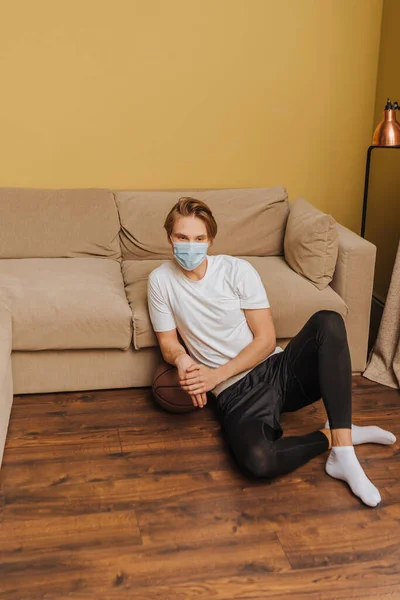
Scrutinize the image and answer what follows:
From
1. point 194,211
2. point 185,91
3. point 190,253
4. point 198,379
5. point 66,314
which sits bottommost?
point 198,379

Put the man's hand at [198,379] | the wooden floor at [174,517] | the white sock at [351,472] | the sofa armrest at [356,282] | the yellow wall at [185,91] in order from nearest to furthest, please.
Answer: the wooden floor at [174,517]
the white sock at [351,472]
the man's hand at [198,379]
the sofa armrest at [356,282]
the yellow wall at [185,91]

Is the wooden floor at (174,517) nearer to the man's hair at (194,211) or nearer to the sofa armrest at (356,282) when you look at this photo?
the sofa armrest at (356,282)

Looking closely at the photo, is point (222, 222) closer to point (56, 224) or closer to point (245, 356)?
point (56, 224)

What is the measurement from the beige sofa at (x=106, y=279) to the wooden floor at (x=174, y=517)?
21 cm

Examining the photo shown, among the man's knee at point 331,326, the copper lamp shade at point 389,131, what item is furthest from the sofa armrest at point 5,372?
the copper lamp shade at point 389,131

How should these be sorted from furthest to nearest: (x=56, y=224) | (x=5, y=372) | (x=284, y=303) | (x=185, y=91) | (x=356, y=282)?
(x=185, y=91) < (x=56, y=224) < (x=356, y=282) < (x=284, y=303) < (x=5, y=372)

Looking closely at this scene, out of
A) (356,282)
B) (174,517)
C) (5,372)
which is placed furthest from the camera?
(356,282)

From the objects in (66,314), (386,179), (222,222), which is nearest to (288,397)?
(66,314)

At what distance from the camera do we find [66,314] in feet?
8.95

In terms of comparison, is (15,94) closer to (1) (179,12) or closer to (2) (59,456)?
(1) (179,12)

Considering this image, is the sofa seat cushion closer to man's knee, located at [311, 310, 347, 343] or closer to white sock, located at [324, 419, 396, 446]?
man's knee, located at [311, 310, 347, 343]

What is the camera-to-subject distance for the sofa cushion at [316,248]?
297 cm

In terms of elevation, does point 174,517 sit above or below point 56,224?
below

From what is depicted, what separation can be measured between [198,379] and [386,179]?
1.86 meters
